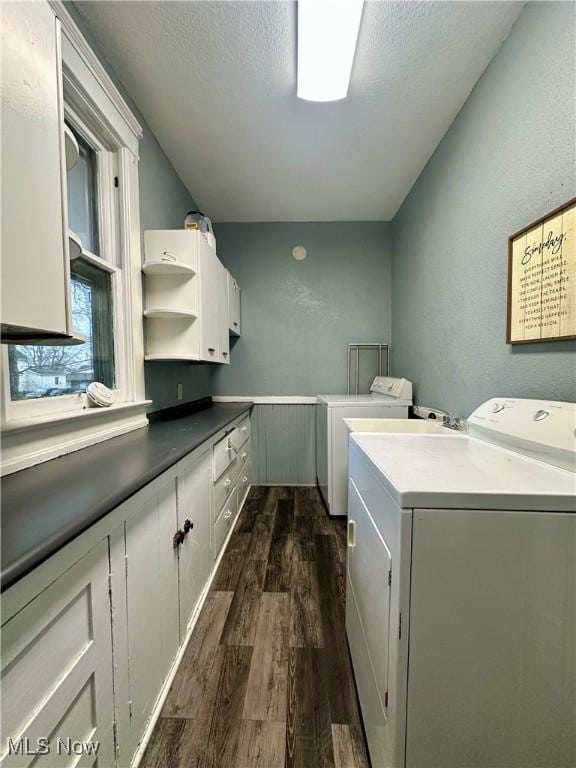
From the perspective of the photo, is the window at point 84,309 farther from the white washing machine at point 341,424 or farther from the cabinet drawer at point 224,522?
the white washing machine at point 341,424

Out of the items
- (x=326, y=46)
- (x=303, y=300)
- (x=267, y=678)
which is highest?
(x=326, y=46)

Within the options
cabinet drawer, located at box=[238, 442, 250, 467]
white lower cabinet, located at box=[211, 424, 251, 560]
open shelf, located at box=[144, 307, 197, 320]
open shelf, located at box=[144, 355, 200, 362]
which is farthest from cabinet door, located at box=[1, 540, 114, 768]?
cabinet drawer, located at box=[238, 442, 250, 467]

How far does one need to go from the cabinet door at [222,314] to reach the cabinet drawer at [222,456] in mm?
722

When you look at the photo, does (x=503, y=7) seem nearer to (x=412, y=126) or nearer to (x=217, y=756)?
(x=412, y=126)

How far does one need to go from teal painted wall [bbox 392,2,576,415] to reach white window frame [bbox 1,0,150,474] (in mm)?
1727

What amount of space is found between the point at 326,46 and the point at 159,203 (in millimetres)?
1242

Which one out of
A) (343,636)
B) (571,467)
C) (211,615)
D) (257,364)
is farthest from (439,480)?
(257,364)

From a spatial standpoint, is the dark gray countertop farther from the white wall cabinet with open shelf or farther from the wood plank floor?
the wood plank floor

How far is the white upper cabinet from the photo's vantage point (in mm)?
2586

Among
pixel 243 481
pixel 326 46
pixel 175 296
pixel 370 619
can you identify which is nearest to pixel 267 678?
pixel 370 619

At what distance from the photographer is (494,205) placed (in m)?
1.32

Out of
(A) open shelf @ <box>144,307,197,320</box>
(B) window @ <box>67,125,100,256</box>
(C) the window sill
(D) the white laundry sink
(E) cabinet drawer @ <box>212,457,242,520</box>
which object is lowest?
(E) cabinet drawer @ <box>212,457,242,520</box>

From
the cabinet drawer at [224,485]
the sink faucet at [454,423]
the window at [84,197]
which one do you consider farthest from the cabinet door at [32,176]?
the sink faucet at [454,423]

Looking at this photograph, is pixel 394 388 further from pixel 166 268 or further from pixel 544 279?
pixel 166 268
